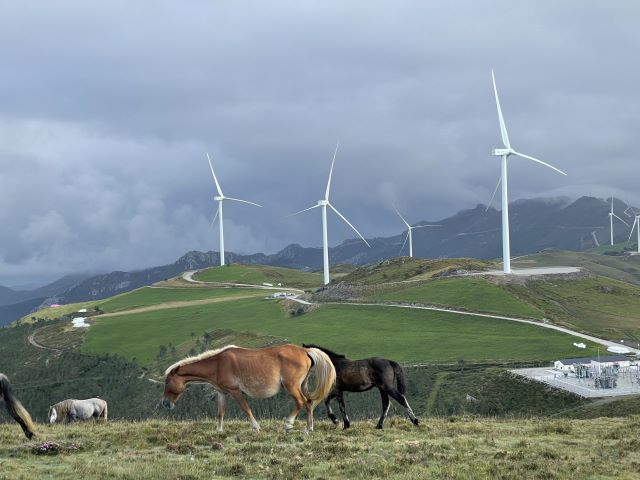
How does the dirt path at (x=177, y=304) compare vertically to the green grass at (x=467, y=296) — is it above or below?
below

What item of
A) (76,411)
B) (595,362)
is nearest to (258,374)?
(76,411)

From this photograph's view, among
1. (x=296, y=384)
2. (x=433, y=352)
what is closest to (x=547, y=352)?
(x=433, y=352)

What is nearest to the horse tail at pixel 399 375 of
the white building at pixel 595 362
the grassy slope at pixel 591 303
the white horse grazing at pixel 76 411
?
the white horse grazing at pixel 76 411

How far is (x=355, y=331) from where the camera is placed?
115125 mm

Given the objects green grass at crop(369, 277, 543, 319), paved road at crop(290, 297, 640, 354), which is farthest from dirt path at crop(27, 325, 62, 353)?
green grass at crop(369, 277, 543, 319)

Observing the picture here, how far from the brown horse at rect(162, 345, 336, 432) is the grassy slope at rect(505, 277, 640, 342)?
95.5m

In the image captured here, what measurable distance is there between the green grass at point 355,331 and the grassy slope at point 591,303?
13.7 meters

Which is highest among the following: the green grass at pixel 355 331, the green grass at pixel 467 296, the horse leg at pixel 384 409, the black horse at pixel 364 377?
the black horse at pixel 364 377

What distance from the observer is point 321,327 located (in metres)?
121

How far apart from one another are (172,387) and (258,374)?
8.95 feet

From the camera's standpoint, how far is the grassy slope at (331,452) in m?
14.6

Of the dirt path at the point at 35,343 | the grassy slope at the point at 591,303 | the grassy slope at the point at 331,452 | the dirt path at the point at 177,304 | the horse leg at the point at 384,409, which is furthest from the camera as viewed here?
the dirt path at the point at 177,304

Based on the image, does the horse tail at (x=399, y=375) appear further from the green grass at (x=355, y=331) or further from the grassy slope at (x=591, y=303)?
the grassy slope at (x=591, y=303)

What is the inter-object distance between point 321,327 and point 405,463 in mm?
105967
